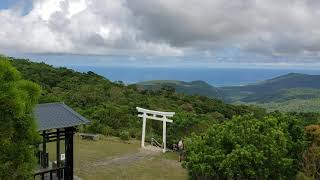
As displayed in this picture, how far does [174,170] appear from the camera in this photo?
1828 cm

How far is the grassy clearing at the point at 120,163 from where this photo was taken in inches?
679

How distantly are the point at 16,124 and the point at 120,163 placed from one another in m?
10.6

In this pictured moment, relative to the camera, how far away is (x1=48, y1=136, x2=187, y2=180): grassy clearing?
17.2 metres

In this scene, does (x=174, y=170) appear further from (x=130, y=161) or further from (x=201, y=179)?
(x=201, y=179)

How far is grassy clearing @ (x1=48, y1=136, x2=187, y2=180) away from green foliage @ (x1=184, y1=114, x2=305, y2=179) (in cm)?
352

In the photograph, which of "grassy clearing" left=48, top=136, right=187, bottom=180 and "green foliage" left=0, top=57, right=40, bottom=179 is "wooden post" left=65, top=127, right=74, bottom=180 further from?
"green foliage" left=0, top=57, right=40, bottom=179

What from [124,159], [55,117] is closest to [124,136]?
[124,159]

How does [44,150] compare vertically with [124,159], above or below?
above

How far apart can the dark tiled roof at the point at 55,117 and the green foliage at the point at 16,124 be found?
390 cm

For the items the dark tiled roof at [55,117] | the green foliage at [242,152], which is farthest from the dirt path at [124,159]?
the green foliage at [242,152]

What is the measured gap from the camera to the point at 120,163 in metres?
19.0

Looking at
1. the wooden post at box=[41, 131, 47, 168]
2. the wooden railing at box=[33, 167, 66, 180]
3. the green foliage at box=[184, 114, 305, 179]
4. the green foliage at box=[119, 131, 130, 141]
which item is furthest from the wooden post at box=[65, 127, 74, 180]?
the green foliage at box=[119, 131, 130, 141]

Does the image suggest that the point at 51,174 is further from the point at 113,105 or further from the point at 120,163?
the point at 113,105

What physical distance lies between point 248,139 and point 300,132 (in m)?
3.12
